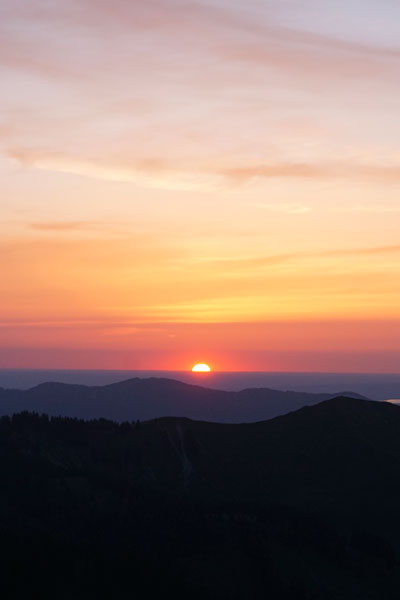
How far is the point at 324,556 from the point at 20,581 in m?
57.2

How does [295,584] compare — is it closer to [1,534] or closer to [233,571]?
[233,571]

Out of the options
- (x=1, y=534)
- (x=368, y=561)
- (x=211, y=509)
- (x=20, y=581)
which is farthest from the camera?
(x=211, y=509)

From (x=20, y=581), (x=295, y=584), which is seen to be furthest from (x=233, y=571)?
(x=20, y=581)

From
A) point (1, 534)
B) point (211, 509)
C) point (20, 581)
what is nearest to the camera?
point (20, 581)

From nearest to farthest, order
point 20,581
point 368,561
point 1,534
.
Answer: point 20,581
point 1,534
point 368,561

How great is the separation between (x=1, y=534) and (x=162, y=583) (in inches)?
1123

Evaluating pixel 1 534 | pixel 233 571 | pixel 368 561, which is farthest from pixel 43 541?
pixel 368 561

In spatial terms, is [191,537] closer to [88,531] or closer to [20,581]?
[88,531]

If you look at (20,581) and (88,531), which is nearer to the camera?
(20,581)

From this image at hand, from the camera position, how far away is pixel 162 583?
146 m

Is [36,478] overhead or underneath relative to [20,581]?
overhead

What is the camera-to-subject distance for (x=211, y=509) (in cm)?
18200

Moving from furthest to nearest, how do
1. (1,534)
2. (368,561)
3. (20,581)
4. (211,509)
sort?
1. (211,509)
2. (368,561)
3. (1,534)
4. (20,581)

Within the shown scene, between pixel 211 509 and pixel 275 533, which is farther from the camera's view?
pixel 211 509
